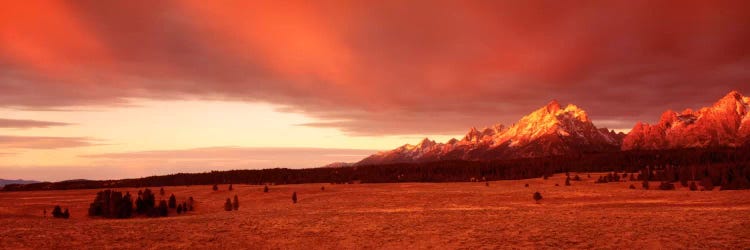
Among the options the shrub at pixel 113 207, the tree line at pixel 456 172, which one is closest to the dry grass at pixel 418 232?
the shrub at pixel 113 207

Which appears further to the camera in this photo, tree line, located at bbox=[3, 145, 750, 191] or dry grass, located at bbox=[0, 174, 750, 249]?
tree line, located at bbox=[3, 145, 750, 191]

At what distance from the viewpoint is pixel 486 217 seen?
36625mm

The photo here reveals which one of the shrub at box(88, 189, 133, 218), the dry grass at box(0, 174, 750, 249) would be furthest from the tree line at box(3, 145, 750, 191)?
the dry grass at box(0, 174, 750, 249)

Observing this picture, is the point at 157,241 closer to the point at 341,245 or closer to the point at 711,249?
the point at 341,245

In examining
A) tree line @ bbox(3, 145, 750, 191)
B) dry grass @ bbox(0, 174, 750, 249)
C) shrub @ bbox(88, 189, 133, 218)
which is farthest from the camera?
tree line @ bbox(3, 145, 750, 191)

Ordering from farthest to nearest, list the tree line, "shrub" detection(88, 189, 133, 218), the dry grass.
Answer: the tree line < "shrub" detection(88, 189, 133, 218) < the dry grass

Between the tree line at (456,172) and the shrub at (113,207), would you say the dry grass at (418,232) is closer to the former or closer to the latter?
the shrub at (113,207)

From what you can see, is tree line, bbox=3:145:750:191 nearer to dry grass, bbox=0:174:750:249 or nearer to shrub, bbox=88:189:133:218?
shrub, bbox=88:189:133:218

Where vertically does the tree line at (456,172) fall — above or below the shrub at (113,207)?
above

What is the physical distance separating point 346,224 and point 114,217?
34864 millimetres

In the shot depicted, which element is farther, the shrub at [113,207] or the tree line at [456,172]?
the tree line at [456,172]

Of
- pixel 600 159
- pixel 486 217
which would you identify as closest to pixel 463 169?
pixel 600 159

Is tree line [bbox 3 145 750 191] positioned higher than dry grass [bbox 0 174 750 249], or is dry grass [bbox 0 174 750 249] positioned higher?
tree line [bbox 3 145 750 191]

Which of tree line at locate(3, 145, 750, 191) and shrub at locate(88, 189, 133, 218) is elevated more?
tree line at locate(3, 145, 750, 191)
